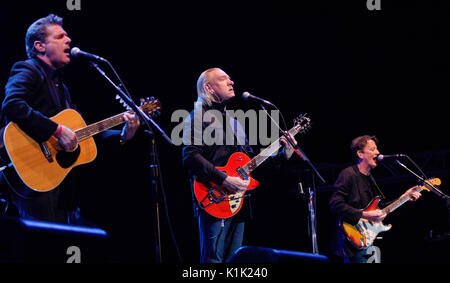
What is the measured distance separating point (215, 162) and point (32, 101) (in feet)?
5.23

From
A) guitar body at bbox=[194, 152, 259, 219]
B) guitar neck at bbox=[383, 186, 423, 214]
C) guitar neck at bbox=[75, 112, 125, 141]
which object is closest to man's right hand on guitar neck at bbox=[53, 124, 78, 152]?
guitar neck at bbox=[75, 112, 125, 141]

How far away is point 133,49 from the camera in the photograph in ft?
17.7

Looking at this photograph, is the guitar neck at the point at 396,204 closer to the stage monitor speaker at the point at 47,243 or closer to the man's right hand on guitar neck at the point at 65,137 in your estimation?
the man's right hand on guitar neck at the point at 65,137

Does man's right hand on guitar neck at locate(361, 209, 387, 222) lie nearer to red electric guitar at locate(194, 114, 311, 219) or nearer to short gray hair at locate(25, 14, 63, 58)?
red electric guitar at locate(194, 114, 311, 219)

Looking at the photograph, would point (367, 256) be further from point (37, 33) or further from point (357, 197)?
point (37, 33)

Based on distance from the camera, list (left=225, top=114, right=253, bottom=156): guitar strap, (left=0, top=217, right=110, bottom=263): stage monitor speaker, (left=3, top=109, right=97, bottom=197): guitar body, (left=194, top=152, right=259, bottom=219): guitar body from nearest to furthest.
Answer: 1. (left=0, top=217, right=110, bottom=263): stage monitor speaker
2. (left=3, top=109, right=97, bottom=197): guitar body
3. (left=194, top=152, right=259, bottom=219): guitar body
4. (left=225, top=114, right=253, bottom=156): guitar strap

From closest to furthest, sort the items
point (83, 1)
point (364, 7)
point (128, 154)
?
1. point (83, 1)
2. point (128, 154)
3. point (364, 7)

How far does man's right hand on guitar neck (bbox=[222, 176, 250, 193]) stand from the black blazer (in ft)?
4.63

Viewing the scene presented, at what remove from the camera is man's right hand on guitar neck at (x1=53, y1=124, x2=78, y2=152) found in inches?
121

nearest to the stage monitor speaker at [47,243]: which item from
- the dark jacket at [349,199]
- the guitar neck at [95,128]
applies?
the guitar neck at [95,128]

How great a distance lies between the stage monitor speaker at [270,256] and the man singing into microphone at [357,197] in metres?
2.88
